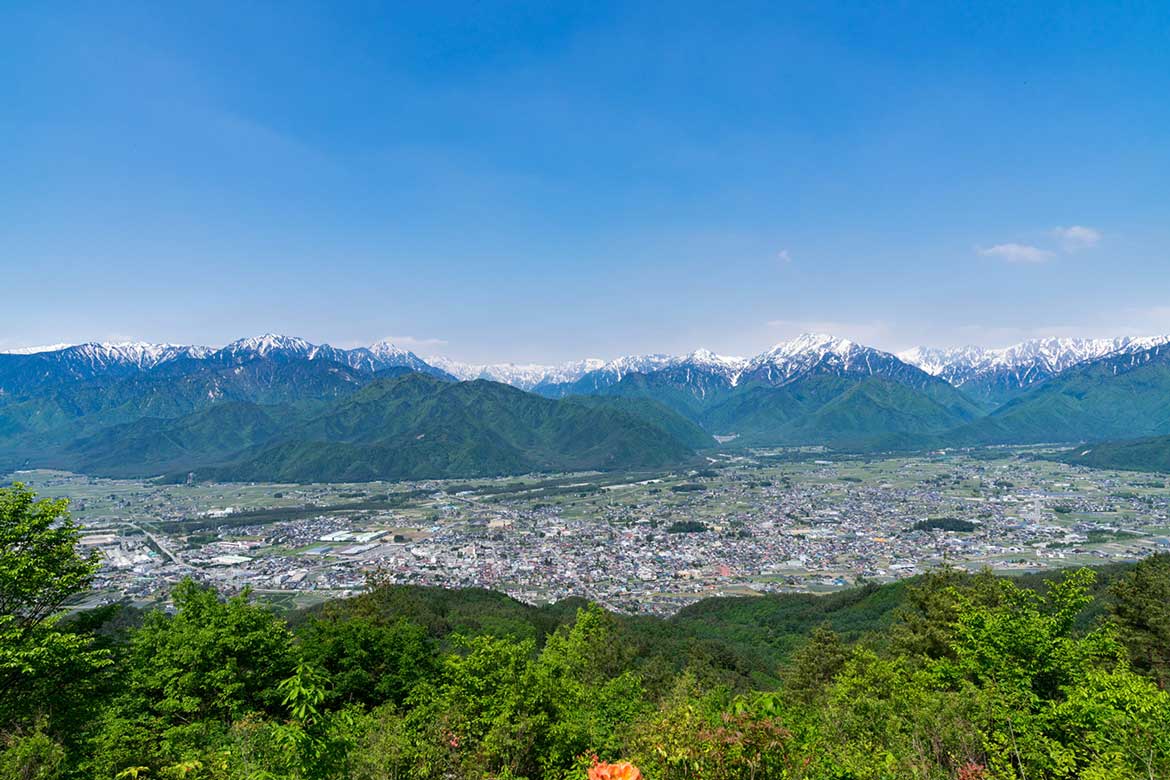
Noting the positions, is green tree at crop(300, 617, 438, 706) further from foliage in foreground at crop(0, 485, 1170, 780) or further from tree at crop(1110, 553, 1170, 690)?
tree at crop(1110, 553, 1170, 690)

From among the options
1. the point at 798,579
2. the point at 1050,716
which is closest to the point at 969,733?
the point at 1050,716

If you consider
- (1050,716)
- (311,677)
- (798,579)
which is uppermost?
(311,677)

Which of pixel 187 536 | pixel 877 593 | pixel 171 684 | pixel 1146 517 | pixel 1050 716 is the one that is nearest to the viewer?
pixel 1050 716

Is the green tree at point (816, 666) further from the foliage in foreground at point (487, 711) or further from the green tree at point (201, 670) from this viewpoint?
the green tree at point (201, 670)

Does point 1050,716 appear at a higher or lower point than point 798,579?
higher

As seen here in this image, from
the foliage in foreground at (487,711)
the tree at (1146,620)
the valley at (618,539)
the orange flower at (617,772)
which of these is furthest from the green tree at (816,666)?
the valley at (618,539)

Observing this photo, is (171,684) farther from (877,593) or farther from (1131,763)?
(877,593)

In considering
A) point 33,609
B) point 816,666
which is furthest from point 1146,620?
point 33,609
